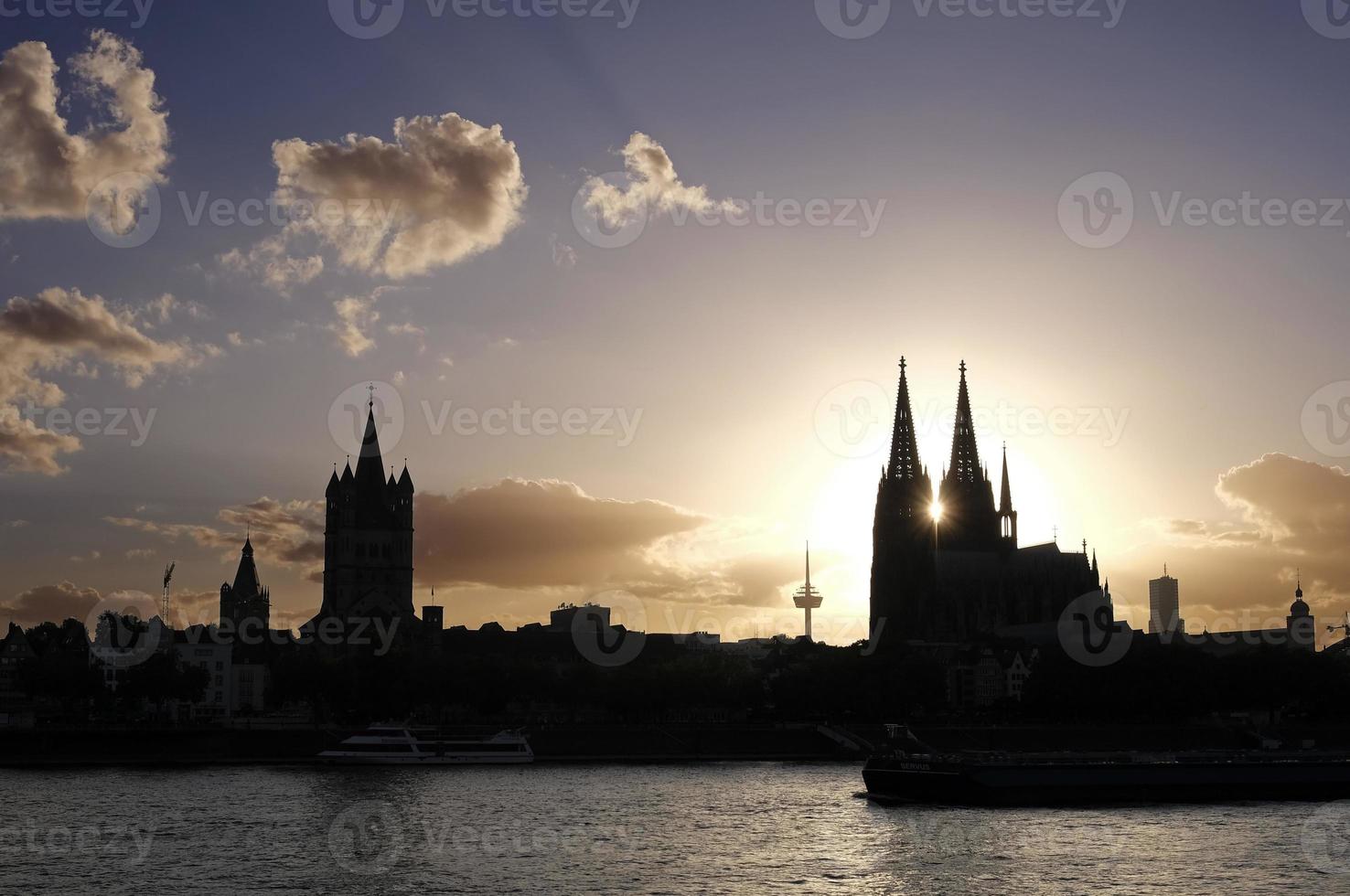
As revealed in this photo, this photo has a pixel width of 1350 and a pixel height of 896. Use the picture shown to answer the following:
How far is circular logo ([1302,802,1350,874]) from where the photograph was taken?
6303 centimetres

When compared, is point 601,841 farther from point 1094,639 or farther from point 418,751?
point 1094,639

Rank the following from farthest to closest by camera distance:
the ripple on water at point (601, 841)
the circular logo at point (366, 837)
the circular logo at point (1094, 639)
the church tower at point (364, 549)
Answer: the church tower at point (364, 549), the circular logo at point (1094, 639), the circular logo at point (366, 837), the ripple on water at point (601, 841)

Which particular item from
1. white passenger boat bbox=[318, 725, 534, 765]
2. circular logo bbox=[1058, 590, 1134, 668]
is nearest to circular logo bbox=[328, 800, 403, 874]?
white passenger boat bbox=[318, 725, 534, 765]

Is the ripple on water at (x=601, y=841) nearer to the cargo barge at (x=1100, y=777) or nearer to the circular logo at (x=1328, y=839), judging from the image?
the circular logo at (x=1328, y=839)

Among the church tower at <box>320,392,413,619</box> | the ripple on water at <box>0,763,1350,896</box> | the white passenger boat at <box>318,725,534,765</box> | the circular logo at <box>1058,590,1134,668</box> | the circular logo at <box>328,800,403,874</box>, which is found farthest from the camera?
the church tower at <box>320,392,413,619</box>

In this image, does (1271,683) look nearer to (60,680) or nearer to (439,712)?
(439,712)

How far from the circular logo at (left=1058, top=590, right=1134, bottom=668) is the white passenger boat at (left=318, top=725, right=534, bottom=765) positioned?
64079mm

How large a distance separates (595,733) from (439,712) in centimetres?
2472

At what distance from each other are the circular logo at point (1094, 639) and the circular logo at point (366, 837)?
9383 centimetres

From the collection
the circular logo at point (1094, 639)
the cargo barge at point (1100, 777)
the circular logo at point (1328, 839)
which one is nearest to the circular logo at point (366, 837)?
the cargo barge at point (1100, 777)

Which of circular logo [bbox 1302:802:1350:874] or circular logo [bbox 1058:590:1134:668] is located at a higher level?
circular logo [bbox 1058:590:1134:668]

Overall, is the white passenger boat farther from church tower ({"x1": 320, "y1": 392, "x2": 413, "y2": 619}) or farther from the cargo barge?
church tower ({"x1": 320, "y1": 392, "x2": 413, "y2": 619})

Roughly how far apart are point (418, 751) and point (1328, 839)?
63.9 metres

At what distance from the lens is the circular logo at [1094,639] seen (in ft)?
529
